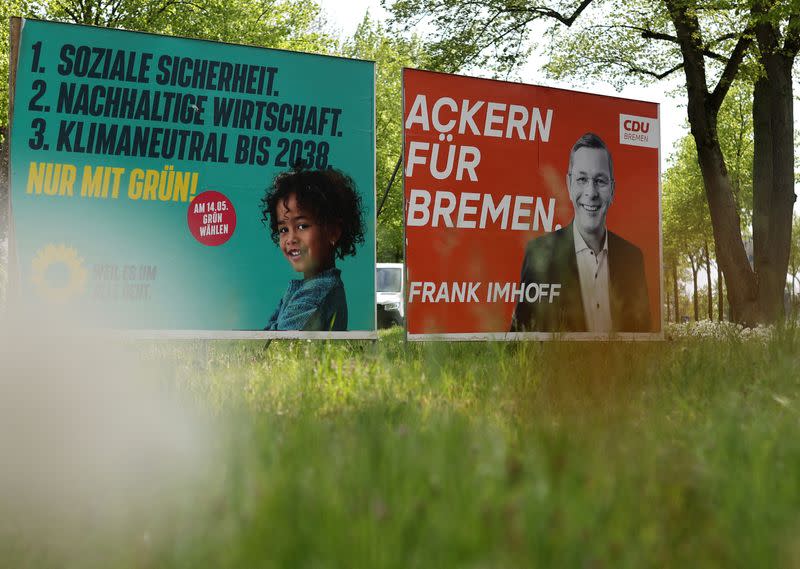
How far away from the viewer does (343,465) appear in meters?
3.11

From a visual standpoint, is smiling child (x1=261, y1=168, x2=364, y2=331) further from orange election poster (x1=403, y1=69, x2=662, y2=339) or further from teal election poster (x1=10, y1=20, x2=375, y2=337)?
orange election poster (x1=403, y1=69, x2=662, y2=339)

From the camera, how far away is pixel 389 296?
79.0ft

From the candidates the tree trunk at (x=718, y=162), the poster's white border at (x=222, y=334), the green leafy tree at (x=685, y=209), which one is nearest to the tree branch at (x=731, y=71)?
the tree trunk at (x=718, y=162)

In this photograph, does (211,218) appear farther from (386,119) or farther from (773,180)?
(386,119)

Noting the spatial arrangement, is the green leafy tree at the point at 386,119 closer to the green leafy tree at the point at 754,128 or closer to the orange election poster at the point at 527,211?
the green leafy tree at the point at 754,128

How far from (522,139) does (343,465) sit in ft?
25.4

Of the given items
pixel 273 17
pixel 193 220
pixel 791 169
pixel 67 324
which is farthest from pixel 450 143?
pixel 273 17

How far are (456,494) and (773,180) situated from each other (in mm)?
15959

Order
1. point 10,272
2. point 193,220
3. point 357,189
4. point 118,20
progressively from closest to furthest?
1. point 10,272
2. point 193,220
3. point 357,189
4. point 118,20

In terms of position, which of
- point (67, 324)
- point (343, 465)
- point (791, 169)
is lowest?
point (343, 465)

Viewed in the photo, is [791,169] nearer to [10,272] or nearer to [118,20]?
[10,272]

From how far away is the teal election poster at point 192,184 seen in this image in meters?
8.50

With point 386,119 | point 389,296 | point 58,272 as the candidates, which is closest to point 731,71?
point 389,296

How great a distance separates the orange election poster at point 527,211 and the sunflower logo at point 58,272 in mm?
3344
